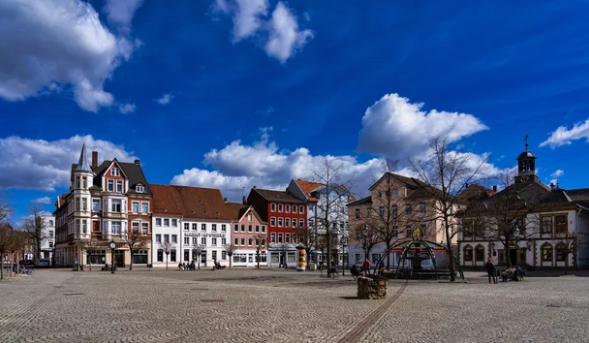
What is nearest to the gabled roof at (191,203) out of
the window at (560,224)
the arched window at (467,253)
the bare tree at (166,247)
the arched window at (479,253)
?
the bare tree at (166,247)

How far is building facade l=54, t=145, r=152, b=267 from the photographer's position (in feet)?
244

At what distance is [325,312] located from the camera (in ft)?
56.3

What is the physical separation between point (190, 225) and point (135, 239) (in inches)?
602

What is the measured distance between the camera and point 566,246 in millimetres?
56469

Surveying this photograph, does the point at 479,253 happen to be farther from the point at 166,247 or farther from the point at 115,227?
the point at 115,227

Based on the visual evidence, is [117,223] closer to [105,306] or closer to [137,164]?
[137,164]

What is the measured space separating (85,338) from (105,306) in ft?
24.2

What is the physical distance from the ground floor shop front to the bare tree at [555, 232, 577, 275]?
2135 inches

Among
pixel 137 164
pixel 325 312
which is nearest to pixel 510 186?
pixel 325 312

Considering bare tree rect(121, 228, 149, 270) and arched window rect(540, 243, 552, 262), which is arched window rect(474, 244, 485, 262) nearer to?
arched window rect(540, 243, 552, 262)

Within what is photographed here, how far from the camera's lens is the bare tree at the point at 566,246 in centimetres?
5586

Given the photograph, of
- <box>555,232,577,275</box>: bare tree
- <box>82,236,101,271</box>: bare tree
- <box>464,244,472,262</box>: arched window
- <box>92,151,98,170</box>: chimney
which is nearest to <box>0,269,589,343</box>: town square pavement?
<box>555,232,577,275</box>: bare tree

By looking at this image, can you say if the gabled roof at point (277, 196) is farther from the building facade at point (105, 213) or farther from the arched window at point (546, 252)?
the arched window at point (546, 252)

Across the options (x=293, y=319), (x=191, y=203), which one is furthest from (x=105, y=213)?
(x=293, y=319)
